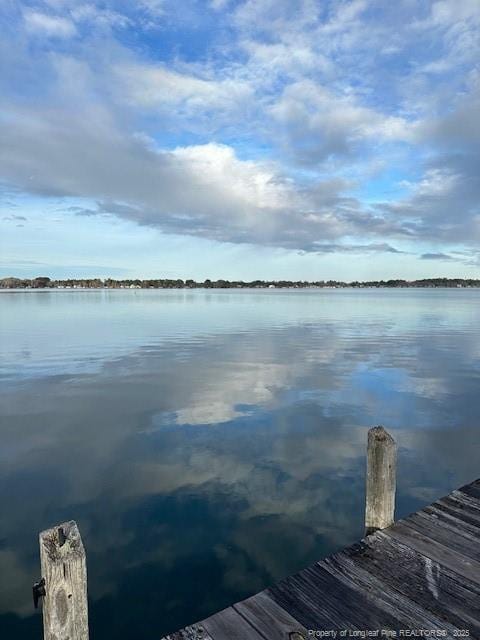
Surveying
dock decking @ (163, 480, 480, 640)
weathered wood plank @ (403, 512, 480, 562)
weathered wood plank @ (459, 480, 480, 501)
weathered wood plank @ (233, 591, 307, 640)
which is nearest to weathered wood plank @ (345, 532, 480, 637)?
dock decking @ (163, 480, 480, 640)

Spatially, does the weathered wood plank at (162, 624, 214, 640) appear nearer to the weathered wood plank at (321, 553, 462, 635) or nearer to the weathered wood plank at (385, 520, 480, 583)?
the weathered wood plank at (321, 553, 462, 635)

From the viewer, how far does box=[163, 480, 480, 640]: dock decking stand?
410 cm

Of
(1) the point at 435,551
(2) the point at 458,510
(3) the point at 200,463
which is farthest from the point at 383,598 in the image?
(3) the point at 200,463

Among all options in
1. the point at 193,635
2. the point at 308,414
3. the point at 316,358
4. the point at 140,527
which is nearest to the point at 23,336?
the point at 316,358

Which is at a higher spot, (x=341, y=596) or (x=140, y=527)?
(x=341, y=596)

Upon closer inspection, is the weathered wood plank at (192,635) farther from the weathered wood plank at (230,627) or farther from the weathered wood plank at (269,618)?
the weathered wood plank at (269,618)

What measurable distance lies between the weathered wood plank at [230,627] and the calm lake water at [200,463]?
5.40 ft

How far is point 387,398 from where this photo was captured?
49.8 feet

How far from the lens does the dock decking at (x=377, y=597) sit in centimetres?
410

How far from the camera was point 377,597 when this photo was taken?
4.51 m

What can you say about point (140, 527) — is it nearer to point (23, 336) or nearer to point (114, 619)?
point (114, 619)

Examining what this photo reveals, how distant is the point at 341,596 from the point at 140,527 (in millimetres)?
4158

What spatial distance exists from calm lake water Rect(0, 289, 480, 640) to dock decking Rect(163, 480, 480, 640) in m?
1.68

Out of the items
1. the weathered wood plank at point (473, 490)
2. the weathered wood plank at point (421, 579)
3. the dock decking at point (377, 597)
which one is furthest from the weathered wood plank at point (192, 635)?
the weathered wood plank at point (473, 490)
